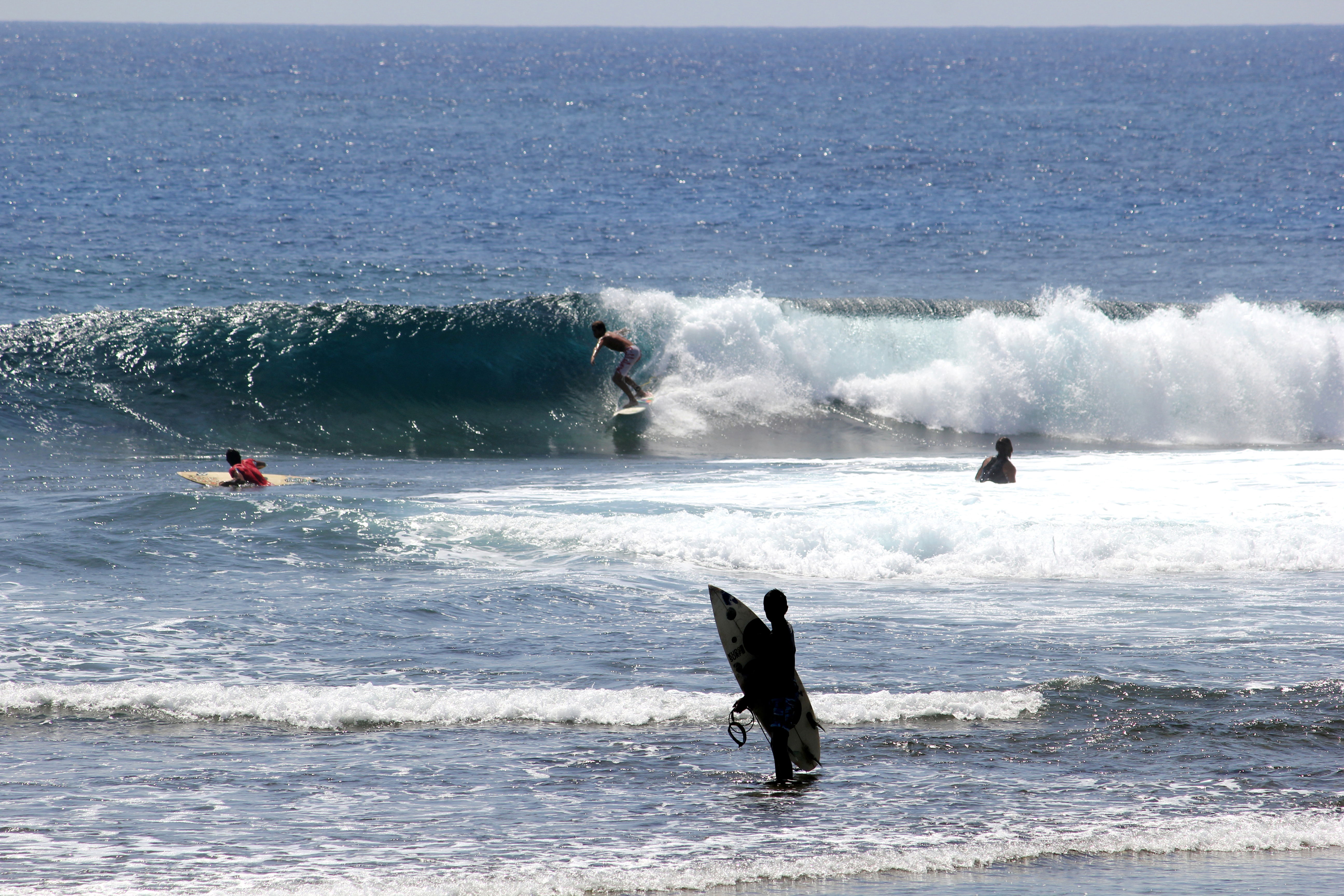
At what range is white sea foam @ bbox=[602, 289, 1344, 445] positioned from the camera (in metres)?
19.0

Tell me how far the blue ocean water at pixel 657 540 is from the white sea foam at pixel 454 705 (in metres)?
0.03

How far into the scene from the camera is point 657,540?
11.2 meters

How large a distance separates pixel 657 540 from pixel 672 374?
8.75 m

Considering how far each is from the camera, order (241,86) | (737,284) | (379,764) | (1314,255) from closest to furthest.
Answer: (379,764) → (737,284) → (1314,255) → (241,86)

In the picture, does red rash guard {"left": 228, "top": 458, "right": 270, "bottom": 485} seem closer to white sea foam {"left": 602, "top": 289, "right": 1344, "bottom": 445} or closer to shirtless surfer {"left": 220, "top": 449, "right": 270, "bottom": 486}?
shirtless surfer {"left": 220, "top": 449, "right": 270, "bottom": 486}

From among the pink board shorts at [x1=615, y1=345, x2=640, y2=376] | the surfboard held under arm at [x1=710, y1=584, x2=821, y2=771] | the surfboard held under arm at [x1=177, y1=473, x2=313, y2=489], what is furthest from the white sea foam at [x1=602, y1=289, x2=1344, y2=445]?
the surfboard held under arm at [x1=710, y1=584, x2=821, y2=771]

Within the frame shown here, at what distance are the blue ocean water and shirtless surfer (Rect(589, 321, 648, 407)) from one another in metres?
0.52

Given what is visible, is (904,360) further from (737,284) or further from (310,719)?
(310,719)

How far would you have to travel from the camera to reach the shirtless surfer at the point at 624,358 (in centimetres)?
1820

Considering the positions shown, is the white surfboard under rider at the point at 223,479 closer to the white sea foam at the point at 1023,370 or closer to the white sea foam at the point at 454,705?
the white sea foam at the point at 1023,370

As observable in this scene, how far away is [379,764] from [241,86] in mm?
96880

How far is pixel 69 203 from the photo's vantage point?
3434 centimetres

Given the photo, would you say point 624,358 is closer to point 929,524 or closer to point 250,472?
point 250,472

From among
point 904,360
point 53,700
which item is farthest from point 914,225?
point 53,700
